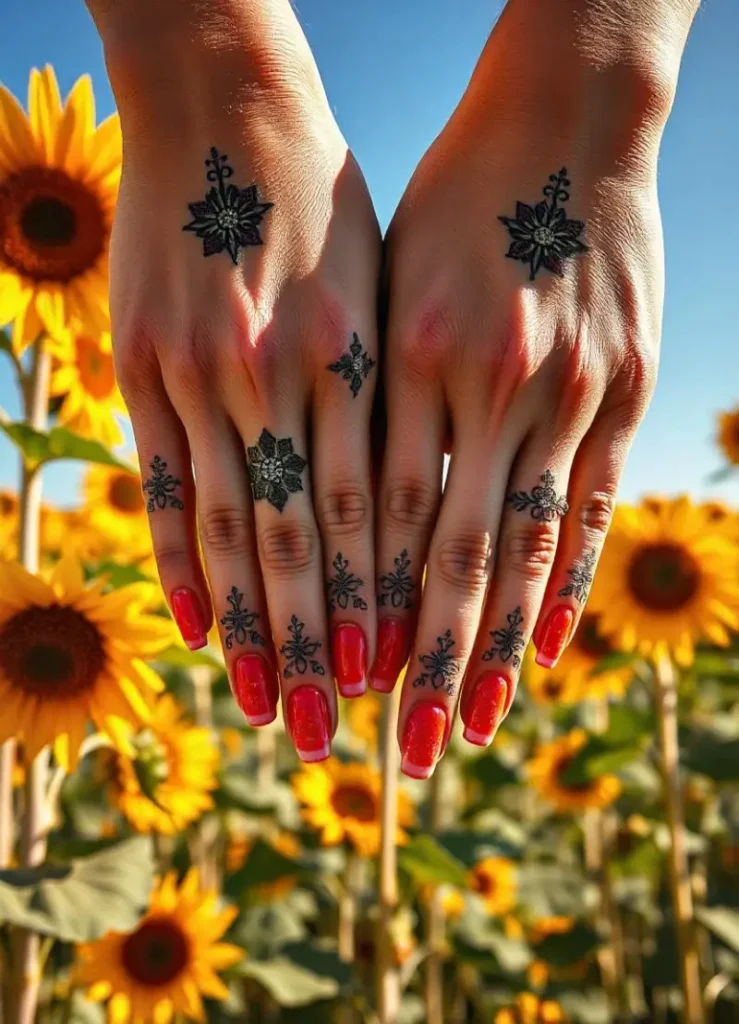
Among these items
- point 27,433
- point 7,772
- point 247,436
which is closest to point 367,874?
point 7,772

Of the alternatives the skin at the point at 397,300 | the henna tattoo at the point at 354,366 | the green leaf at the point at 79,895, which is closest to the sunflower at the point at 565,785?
the green leaf at the point at 79,895

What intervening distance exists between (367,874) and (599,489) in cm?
301

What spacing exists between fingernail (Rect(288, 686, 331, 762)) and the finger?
0.04 meters

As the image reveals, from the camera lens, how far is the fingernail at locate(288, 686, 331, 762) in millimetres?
1140

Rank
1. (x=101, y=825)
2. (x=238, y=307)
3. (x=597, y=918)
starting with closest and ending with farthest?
(x=238, y=307) → (x=101, y=825) → (x=597, y=918)

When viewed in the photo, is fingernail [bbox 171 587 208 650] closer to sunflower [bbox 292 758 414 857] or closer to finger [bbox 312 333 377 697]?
finger [bbox 312 333 377 697]

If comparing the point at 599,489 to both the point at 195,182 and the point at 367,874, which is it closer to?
the point at 195,182

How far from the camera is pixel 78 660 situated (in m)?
1.72

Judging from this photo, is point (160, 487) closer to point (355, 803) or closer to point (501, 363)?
point (501, 363)

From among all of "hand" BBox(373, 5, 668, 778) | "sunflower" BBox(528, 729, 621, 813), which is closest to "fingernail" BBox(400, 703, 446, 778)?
"hand" BBox(373, 5, 668, 778)

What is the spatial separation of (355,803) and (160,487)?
83.5 inches

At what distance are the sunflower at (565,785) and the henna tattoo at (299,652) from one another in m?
2.49

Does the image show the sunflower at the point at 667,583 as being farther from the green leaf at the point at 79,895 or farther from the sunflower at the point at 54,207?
the sunflower at the point at 54,207

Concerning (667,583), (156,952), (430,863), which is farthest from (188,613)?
(667,583)
